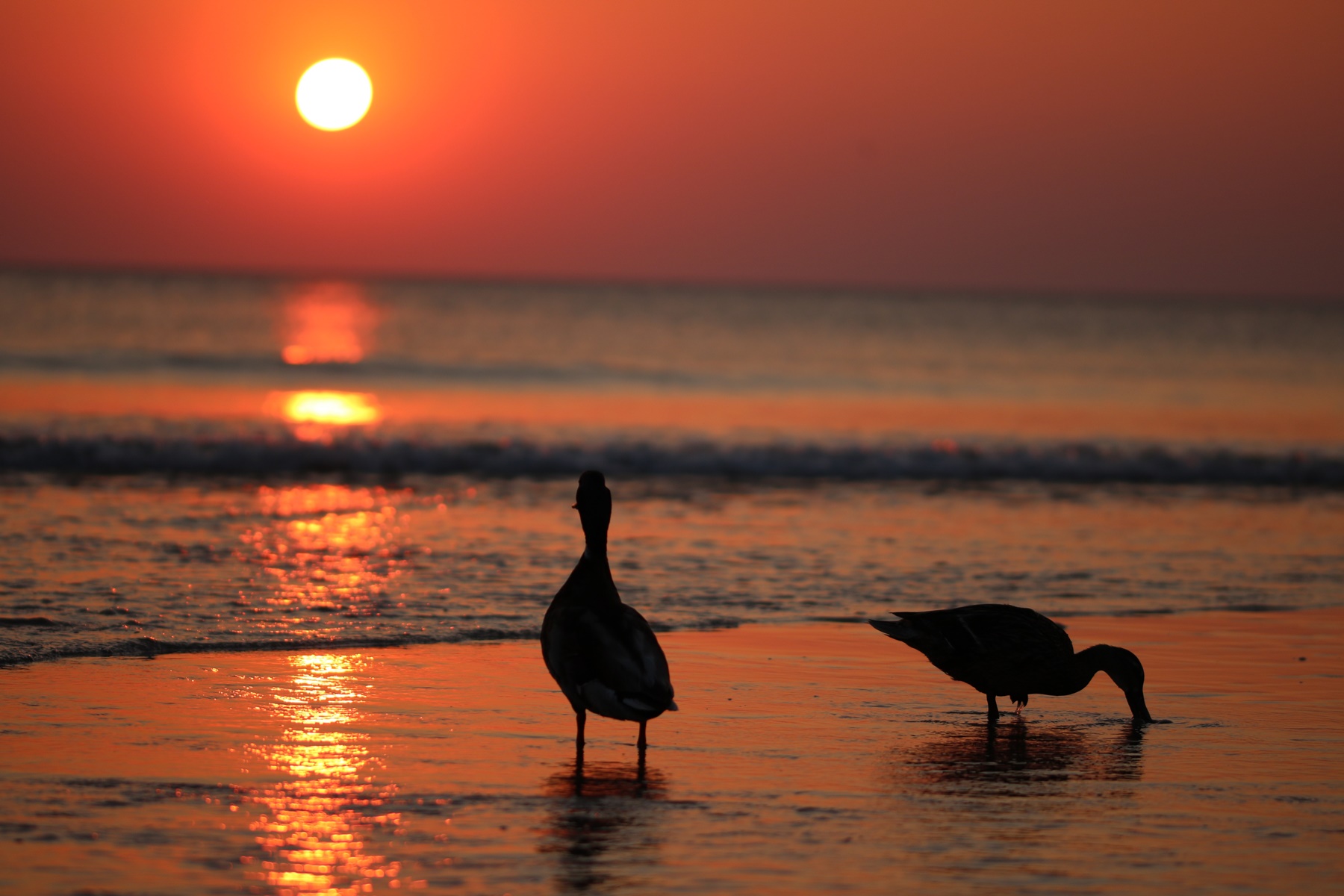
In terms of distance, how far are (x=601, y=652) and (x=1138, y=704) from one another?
10.0 feet

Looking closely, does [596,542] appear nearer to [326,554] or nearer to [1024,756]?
[1024,756]

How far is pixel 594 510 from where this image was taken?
741 centimetres

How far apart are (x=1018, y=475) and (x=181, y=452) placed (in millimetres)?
12444

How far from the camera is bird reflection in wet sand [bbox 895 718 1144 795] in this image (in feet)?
22.7

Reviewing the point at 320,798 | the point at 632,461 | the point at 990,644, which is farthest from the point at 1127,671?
the point at 632,461

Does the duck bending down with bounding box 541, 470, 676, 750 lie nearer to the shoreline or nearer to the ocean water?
the shoreline

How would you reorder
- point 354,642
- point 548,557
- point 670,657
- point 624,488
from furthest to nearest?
point 624,488, point 548,557, point 354,642, point 670,657

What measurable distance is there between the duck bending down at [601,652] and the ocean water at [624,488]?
298cm

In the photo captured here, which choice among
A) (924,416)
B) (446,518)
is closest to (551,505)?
(446,518)

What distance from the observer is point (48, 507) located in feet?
51.8

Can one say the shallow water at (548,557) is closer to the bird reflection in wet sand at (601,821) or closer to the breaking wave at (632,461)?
the breaking wave at (632,461)

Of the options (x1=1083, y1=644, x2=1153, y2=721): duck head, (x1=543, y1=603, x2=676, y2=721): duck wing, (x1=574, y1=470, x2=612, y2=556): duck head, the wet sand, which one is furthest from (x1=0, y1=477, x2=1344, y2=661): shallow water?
(x1=1083, y1=644, x2=1153, y2=721): duck head

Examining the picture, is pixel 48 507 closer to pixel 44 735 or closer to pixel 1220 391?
pixel 44 735

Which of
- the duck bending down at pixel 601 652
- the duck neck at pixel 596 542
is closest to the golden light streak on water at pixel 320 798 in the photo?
the duck bending down at pixel 601 652
